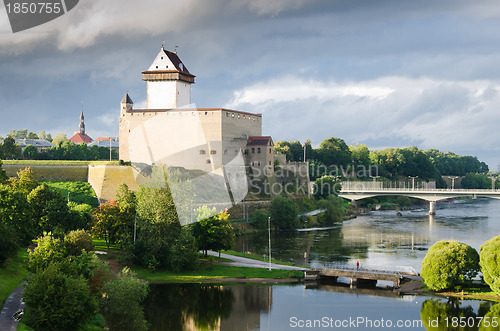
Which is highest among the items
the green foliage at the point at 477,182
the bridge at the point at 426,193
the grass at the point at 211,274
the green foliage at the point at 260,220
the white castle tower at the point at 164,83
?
the white castle tower at the point at 164,83

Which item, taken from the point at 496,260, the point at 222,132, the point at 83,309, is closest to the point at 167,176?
the point at 83,309

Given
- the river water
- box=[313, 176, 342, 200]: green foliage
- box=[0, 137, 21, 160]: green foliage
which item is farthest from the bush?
box=[0, 137, 21, 160]: green foliage

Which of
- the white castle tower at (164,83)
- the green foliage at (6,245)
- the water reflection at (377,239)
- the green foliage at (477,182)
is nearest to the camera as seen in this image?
the green foliage at (6,245)

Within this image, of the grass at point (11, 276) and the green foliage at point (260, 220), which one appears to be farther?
the green foliage at point (260, 220)

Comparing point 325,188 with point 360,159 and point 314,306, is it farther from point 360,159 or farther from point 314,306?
point 314,306

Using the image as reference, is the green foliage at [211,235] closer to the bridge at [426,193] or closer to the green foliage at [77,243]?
the green foliage at [77,243]

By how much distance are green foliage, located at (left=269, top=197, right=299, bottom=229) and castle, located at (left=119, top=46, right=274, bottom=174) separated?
37.7 ft

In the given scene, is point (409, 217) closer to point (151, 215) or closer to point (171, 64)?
A: point (171, 64)

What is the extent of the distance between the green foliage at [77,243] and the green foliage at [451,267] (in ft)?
61.4

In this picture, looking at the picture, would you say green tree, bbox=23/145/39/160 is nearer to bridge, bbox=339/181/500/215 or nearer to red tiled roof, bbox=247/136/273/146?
red tiled roof, bbox=247/136/273/146

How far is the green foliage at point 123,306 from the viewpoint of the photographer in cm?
2516

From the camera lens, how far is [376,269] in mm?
37156

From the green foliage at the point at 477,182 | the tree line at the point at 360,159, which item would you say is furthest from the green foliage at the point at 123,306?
the green foliage at the point at 477,182

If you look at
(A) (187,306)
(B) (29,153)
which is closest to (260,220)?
(A) (187,306)
